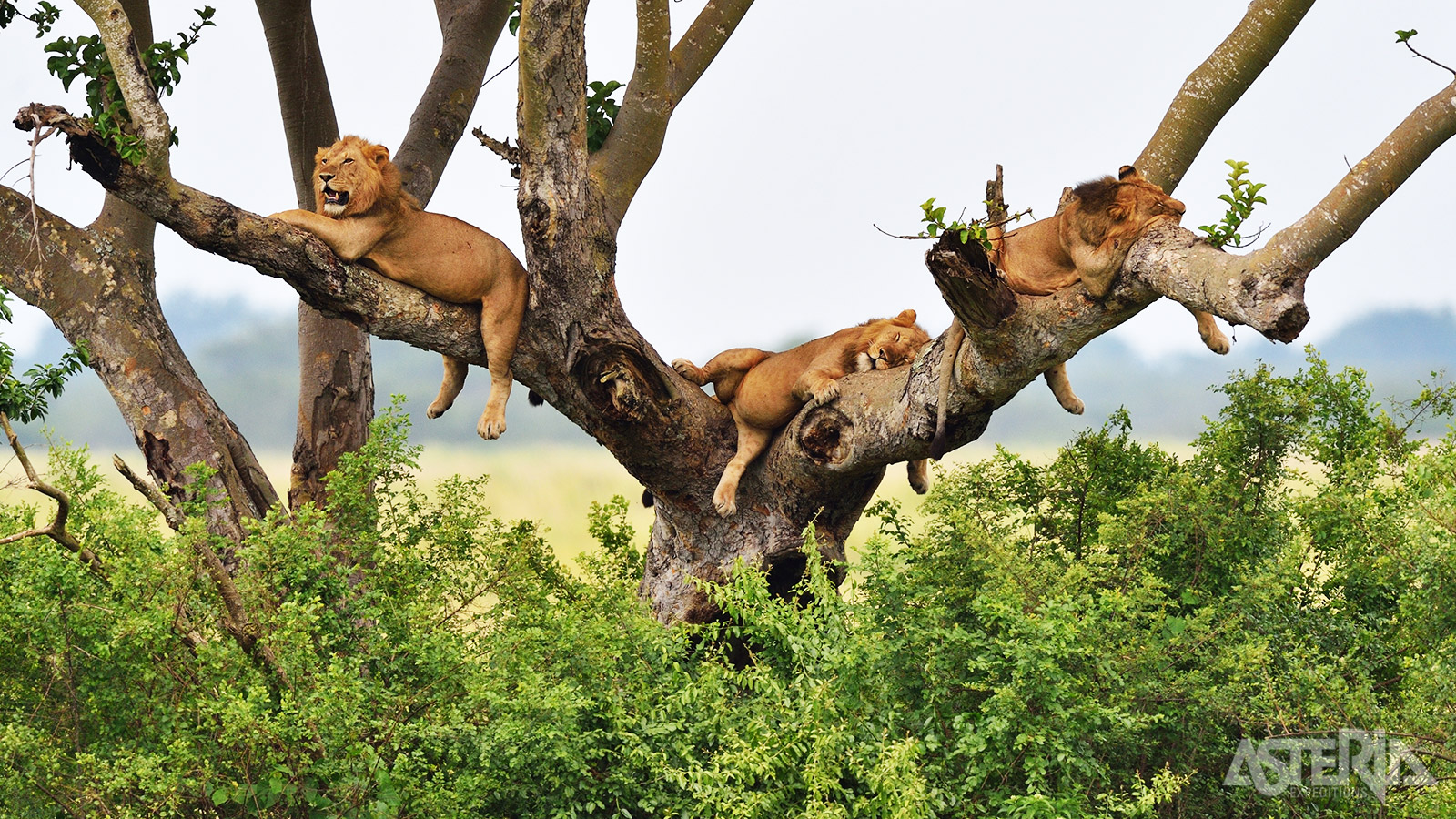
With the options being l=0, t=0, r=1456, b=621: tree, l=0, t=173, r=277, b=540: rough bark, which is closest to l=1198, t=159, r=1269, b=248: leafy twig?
l=0, t=0, r=1456, b=621: tree

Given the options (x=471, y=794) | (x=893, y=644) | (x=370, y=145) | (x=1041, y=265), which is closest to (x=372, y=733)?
(x=471, y=794)

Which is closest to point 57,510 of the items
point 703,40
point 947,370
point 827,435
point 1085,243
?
point 827,435

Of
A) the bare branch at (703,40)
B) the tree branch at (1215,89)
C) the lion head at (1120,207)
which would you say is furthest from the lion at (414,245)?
the tree branch at (1215,89)

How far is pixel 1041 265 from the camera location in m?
6.47

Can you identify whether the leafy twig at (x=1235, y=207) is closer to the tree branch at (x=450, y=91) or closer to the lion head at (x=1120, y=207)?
the lion head at (x=1120, y=207)

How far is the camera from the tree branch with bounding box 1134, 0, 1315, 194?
25.3 ft

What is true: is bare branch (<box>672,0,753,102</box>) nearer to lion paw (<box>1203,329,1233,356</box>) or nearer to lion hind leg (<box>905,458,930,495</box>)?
lion hind leg (<box>905,458,930,495</box>)

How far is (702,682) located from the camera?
6.02 m

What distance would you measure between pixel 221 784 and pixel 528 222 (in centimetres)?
340

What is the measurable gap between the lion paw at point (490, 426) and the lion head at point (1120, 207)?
11.3 feet

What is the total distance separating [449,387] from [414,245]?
112cm

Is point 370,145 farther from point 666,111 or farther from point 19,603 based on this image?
point 19,603

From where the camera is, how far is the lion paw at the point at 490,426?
7.35 m

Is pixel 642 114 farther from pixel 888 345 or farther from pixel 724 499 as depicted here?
pixel 724 499
